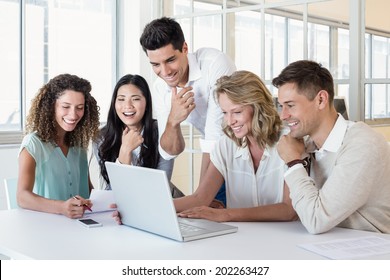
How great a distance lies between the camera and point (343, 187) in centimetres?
172

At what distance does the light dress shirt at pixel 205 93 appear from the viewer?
2.52 m

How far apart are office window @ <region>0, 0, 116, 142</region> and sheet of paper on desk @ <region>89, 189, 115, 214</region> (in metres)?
1.81

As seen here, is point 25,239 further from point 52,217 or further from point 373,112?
point 373,112

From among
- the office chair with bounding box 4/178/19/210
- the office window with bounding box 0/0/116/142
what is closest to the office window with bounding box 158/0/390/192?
A: the office window with bounding box 0/0/116/142

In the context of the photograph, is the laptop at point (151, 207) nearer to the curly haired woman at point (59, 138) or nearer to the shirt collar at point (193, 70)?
the curly haired woman at point (59, 138)

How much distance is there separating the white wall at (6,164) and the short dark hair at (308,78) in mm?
2397

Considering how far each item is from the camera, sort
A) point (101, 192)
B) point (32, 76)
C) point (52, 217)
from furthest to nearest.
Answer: point (32, 76) < point (101, 192) < point (52, 217)

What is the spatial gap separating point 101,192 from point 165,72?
63cm

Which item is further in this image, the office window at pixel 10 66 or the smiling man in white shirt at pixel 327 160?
the office window at pixel 10 66

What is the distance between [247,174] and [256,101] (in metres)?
0.30

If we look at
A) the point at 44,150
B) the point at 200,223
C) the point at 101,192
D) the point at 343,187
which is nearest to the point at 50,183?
the point at 44,150

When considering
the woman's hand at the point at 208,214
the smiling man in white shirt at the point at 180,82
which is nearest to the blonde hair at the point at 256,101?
the smiling man in white shirt at the point at 180,82
